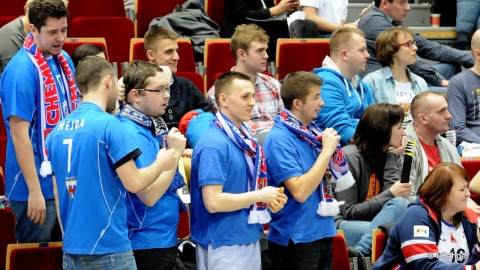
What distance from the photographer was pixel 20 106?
381 cm

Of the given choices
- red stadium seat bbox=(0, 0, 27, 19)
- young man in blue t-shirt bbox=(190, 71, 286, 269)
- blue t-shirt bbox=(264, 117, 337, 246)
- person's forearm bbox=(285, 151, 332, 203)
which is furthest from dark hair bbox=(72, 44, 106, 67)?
red stadium seat bbox=(0, 0, 27, 19)

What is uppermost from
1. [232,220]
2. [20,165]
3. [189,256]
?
[20,165]

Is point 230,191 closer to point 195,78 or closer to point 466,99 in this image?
point 195,78

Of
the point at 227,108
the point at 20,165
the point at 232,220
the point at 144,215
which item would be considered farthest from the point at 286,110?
the point at 20,165

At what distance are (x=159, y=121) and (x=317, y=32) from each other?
10.1 ft

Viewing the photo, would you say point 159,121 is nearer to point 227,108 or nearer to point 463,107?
point 227,108

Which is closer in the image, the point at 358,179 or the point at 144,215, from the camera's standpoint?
the point at 144,215

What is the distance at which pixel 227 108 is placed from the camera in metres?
3.96

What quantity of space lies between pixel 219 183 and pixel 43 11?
103 centimetres

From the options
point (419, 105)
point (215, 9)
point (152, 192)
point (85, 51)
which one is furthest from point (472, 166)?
point (215, 9)

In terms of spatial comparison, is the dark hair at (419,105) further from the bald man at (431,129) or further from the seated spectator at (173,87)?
the seated spectator at (173,87)

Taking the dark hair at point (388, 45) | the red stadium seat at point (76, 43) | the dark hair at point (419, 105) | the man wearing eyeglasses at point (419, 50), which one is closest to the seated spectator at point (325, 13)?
the man wearing eyeglasses at point (419, 50)

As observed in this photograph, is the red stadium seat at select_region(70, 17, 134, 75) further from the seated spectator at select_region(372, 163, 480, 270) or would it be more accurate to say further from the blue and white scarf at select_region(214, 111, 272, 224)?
the seated spectator at select_region(372, 163, 480, 270)

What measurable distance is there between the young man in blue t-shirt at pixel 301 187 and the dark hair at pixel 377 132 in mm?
681
